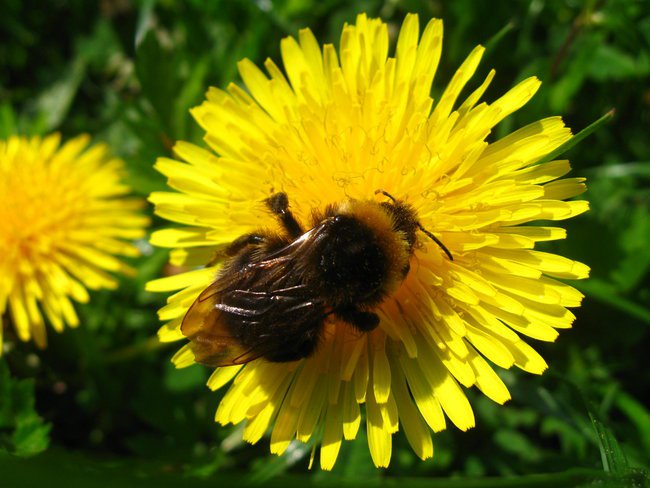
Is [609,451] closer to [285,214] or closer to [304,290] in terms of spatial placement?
[304,290]

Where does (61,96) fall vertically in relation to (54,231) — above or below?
above

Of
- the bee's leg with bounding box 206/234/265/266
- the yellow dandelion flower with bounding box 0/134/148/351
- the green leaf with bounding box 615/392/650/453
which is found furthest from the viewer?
the yellow dandelion flower with bounding box 0/134/148/351

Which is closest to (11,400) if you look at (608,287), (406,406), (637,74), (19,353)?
(19,353)

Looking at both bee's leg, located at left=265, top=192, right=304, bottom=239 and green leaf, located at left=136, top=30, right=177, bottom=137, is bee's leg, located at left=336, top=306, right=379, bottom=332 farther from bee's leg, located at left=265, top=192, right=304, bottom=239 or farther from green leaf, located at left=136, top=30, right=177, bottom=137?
green leaf, located at left=136, top=30, right=177, bottom=137

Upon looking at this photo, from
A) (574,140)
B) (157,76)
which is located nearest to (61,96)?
(157,76)

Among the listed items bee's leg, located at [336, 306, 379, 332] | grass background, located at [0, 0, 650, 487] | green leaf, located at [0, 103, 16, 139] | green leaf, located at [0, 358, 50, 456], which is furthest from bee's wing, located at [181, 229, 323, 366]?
green leaf, located at [0, 103, 16, 139]

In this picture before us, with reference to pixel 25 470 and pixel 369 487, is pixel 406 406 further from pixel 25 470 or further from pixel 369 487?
pixel 25 470
